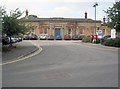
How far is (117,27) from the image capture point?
1576 inches

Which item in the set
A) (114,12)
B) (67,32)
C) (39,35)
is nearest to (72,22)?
(67,32)

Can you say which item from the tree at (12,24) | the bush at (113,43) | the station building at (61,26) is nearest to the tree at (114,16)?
the bush at (113,43)

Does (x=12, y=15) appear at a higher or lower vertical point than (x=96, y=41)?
higher

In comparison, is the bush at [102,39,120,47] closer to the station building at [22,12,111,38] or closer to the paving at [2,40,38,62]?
the paving at [2,40,38,62]

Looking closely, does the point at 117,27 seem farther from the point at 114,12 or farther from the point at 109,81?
the point at 109,81

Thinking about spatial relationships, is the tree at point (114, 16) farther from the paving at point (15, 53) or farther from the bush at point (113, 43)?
the paving at point (15, 53)

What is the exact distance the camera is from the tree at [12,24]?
33.2 m

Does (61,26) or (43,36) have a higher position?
(61,26)

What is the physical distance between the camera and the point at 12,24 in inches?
1328

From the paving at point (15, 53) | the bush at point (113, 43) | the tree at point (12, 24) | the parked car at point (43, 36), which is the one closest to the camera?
the paving at point (15, 53)

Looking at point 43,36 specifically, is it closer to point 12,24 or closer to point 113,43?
point 113,43

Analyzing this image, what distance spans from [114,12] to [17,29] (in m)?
12.9

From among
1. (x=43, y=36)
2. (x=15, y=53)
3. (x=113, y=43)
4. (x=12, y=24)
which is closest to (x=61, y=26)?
(x=43, y=36)

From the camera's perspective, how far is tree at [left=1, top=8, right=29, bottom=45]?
109 feet
